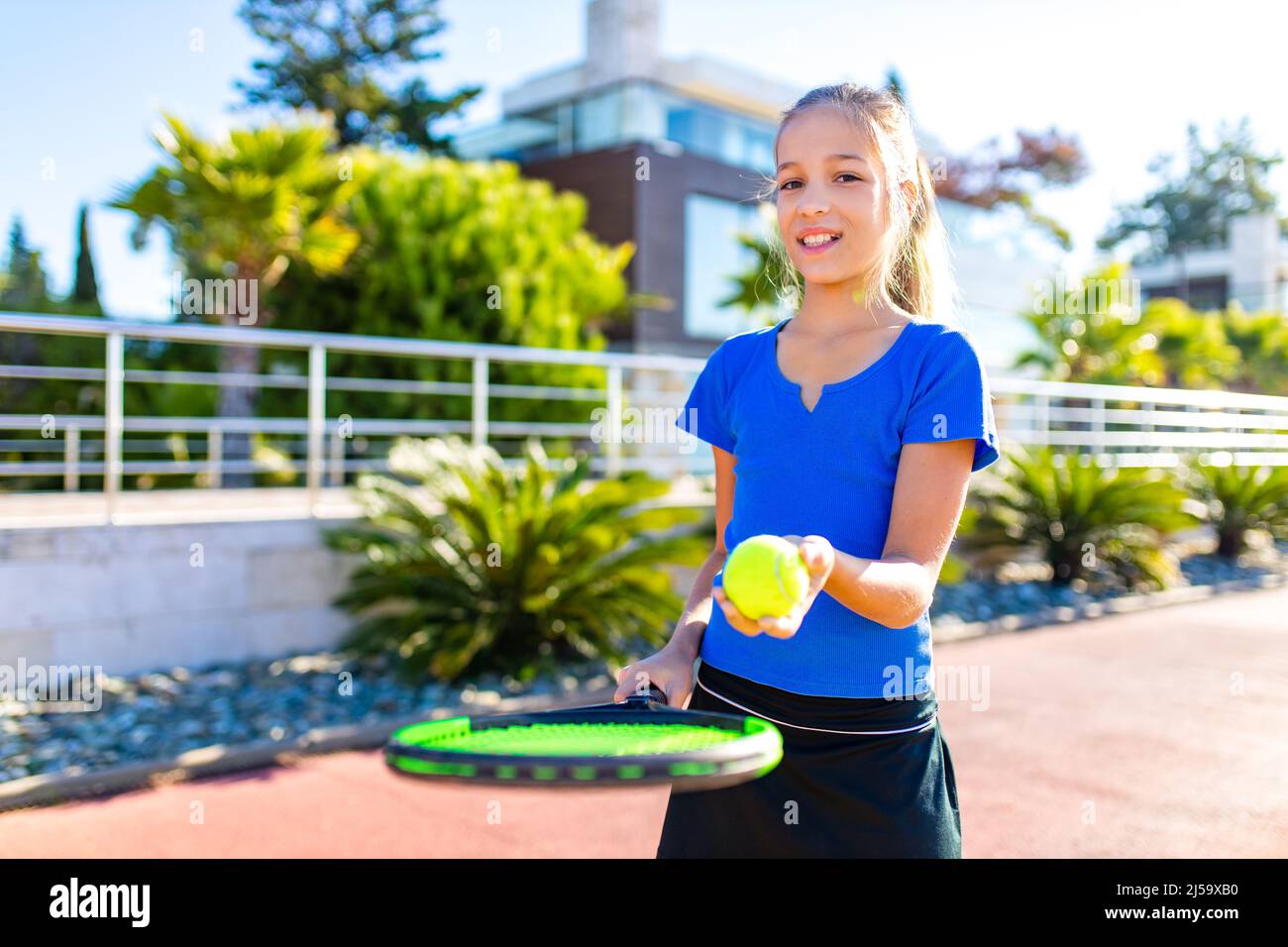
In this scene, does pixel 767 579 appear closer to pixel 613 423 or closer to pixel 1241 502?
pixel 613 423

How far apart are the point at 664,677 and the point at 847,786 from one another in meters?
0.32

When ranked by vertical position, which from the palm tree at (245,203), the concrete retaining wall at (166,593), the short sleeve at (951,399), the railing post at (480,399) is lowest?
the concrete retaining wall at (166,593)

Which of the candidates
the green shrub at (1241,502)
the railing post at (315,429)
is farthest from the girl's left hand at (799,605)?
the green shrub at (1241,502)

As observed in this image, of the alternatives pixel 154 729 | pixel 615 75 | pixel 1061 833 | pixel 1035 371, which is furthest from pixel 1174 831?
Answer: pixel 615 75

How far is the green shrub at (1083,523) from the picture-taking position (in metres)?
10.5

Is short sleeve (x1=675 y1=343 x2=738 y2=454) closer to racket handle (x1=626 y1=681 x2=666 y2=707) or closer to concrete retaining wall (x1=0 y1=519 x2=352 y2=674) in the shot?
racket handle (x1=626 y1=681 x2=666 y2=707)

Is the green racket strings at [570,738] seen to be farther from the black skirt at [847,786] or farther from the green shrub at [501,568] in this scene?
the green shrub at [501,568]

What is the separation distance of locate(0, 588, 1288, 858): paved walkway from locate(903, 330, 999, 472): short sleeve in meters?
2.47

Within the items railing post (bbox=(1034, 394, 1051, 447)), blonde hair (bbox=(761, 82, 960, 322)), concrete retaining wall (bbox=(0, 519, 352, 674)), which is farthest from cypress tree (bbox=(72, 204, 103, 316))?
blonde hair (bbox=(761, 82, 960, 322))

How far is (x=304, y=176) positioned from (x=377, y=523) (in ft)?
32.5

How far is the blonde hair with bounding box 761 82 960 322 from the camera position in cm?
184

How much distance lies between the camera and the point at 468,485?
22.2 feet

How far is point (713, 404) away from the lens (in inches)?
80.6

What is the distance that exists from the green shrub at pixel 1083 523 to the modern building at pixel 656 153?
31.1 feet
